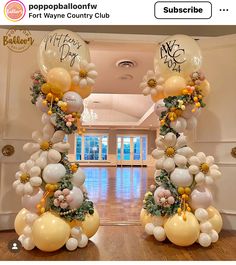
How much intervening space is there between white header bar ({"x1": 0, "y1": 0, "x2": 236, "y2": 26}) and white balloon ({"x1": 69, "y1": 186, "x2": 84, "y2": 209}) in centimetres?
126

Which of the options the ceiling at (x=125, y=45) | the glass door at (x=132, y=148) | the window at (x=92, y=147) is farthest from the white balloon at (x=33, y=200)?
the glass door at (x=132, y=148)

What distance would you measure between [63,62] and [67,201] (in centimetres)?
106

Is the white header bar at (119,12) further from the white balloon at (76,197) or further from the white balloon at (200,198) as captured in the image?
the white balloon at (200,198)

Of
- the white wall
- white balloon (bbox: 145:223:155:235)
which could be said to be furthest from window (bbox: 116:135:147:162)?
white balloon (bbox: 145:223:155:235)

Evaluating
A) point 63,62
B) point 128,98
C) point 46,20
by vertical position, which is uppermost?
point 128,98

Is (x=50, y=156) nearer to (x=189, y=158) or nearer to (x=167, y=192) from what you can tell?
(x=167, y=192)

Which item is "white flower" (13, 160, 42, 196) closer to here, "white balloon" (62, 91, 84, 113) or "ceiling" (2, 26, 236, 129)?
"white balloon" (62, 91, 84, 113)

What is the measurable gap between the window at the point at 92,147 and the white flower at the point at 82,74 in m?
11.5

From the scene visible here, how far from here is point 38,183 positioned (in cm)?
185

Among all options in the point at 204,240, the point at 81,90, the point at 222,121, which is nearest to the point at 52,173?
the point at 81,90

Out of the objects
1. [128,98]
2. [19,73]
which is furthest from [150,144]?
[19,73]

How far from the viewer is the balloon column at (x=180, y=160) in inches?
78.3

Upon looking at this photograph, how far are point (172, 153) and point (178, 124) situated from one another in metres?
0.24

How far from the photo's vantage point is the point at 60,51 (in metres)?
1.92
